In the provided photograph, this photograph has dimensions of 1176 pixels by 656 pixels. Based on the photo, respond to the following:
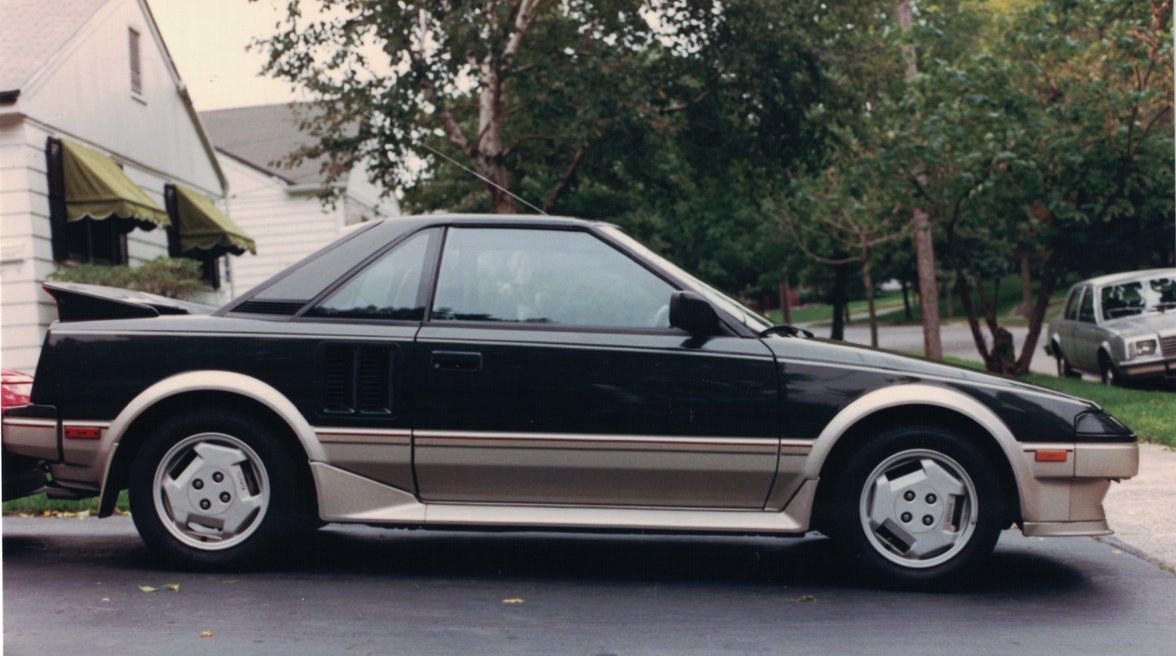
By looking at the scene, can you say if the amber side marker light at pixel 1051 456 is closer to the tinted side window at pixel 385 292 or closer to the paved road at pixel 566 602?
the paved road at pixel 566 602

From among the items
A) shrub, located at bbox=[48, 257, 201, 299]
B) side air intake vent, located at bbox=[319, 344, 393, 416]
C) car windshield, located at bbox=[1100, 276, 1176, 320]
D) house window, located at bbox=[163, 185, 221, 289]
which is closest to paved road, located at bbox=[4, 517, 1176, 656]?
side air intake vent, located at bbox=[319, 344, 393, 416]

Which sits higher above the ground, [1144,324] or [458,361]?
[458,361]

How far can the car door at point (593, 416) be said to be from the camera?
5.27m

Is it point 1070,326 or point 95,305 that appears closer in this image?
point 95,305

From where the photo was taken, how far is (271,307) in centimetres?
560

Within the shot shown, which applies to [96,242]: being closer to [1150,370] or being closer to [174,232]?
[174,232]

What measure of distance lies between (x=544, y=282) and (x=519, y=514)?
3.41 ft

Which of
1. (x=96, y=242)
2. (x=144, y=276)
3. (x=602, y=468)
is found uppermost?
(x=96, y=242)

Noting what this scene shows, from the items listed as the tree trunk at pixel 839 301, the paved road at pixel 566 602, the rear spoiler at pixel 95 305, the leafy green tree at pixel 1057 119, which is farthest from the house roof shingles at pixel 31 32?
the tree trunk at pixel 839 301

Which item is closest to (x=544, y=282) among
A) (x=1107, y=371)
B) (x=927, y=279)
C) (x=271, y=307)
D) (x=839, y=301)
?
(x=271, y=307)

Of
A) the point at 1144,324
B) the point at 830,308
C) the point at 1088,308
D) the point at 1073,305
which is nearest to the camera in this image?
the point at 1144,324

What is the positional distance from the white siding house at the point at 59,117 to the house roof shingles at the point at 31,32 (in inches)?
0.6

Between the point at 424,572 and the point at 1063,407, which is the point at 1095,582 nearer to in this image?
the point at 1063,407

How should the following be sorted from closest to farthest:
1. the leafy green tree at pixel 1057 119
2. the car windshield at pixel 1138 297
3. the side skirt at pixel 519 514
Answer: the side skirt at pixel 519 514 → the leafy green tree at pixel 1057 119 → the car windshield at pixel 1138 297
